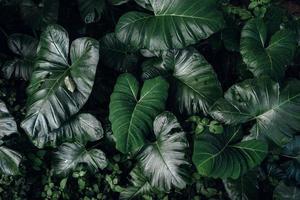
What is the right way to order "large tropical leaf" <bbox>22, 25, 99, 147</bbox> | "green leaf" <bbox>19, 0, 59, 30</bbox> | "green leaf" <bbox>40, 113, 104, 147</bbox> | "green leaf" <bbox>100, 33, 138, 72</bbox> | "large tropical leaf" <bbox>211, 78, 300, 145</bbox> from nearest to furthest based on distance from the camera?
1. "large tropical leaf" <bbox>211, 78, 300, 145</bbox>
2. "large tropical leaf" <bbox>22, 25, 99, 147</bbox>
3. "green leaf" <bbox>40, 113, 104, 147</bbox>
4. "green leaf" <bbox>100, 33, 138, 72</bbox>
5. "green leaf" <bbox>19, 0, 59, 30</bbox>

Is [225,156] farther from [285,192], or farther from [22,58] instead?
[22,58]

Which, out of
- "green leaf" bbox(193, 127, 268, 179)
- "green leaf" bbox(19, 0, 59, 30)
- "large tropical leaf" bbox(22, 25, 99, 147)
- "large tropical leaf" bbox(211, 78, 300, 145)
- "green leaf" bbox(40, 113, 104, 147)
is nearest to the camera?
"green leaf" bbox(193, 127, 268, 179)

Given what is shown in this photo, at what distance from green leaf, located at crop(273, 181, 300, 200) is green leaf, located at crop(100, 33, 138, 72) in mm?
1091

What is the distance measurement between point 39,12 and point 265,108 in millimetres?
1592

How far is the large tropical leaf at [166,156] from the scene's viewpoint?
Result: 192 cm

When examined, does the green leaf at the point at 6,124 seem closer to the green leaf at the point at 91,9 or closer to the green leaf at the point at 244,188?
the green leaf at the point at 91,9

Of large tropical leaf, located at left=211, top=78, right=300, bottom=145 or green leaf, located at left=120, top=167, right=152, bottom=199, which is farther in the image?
green leaf, located at left=120, top=167, right=152, bottom=199

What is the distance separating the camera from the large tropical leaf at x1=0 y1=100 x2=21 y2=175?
2.09 m

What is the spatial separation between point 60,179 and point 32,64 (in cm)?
75

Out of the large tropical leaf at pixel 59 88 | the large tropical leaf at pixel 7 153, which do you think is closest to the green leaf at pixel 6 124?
the large tropical leaf at pixel 7 153

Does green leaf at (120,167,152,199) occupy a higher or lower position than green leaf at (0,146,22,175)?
lower

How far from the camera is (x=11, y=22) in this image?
9.37ft

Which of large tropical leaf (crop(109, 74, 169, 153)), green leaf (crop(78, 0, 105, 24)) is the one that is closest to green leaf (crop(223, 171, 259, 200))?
large tropical leaf (crop(109, 74, 169, 153))

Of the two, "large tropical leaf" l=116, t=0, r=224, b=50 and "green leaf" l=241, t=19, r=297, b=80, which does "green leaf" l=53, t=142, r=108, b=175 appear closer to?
"large tropical leaf" l=116, t=0, r=224, b=50
